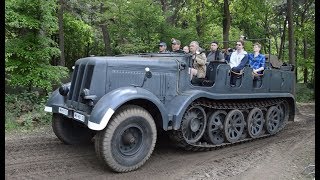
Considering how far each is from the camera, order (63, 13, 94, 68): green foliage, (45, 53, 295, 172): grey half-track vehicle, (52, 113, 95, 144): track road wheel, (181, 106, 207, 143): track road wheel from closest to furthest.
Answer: (45, 53, 295, 172): grey half-track vehicle
(181, 106, 207, 143): track road wheel
(52, 113, 95, 144): track road wheel
(63, 13, 94, 68): green foliage

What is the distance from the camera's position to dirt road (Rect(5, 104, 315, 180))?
19.9ft

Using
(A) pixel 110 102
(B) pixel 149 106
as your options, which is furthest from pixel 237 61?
(A) pixel 110 102

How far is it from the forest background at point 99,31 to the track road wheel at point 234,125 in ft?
14.3

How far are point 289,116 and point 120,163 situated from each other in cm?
594

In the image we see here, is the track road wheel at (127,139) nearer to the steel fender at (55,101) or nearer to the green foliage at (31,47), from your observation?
the steel fender at (55,101)

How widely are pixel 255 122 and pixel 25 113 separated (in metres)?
5.77

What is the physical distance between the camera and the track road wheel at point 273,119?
951 cm

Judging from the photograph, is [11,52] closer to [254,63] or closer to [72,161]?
[72,161]

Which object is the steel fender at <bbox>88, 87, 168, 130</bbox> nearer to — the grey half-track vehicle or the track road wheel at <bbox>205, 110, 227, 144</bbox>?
the grey half-track vehicle

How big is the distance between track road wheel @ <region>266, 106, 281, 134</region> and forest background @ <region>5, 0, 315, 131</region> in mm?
3586

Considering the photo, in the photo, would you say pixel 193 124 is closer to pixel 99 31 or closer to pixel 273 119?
pixel 273 119

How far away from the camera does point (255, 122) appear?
358 inches

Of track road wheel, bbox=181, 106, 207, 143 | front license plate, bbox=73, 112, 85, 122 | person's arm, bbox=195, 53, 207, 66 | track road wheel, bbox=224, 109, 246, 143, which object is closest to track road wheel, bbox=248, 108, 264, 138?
track road wheel, bbox=224, 109, 246, 143

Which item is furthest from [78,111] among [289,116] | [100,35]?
[100,35]
